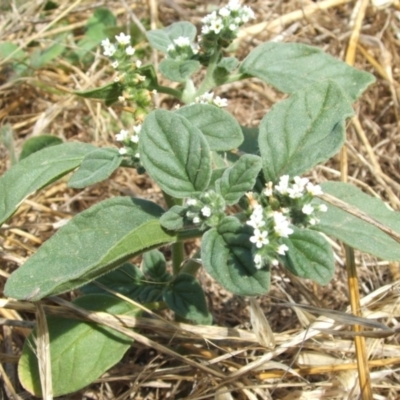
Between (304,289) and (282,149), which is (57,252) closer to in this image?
(282,149)

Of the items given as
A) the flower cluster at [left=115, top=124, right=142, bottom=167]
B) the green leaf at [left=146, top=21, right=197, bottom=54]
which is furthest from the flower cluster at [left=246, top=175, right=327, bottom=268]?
the green leaf at [left=146, top=21, right=197, bottom=54]

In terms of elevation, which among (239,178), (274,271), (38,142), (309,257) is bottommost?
(274,271)

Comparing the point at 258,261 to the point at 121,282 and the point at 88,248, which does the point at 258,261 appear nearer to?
the point at 88,248

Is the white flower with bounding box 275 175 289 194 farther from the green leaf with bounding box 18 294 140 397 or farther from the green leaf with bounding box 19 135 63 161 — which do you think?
the green leaf with bounding box 19 135 63 161

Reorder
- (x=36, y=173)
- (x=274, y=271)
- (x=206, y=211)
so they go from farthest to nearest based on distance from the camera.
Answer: (x=274, y=271), (x=36, y=173), (x=206, y=211)

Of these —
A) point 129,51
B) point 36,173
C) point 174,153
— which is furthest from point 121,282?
point 129,51

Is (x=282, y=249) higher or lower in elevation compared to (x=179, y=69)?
lower

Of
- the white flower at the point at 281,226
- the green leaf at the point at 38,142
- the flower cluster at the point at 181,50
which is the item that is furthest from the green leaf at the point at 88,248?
the green leaf at the point at 38,142
